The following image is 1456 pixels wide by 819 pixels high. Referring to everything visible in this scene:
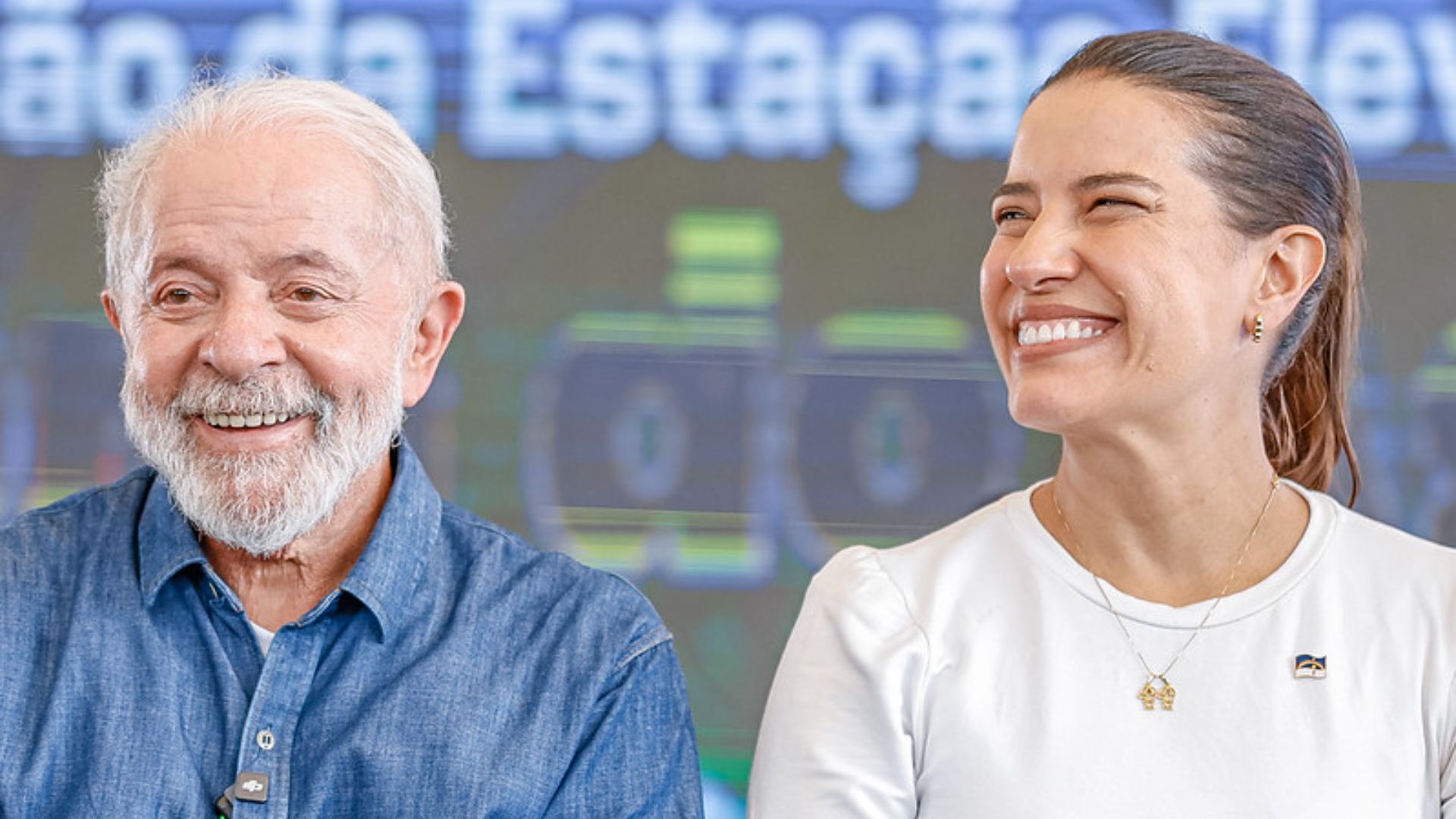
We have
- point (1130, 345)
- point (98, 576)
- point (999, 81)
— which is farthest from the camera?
point (999, 81)

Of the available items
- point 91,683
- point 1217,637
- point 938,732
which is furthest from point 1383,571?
point 91,683

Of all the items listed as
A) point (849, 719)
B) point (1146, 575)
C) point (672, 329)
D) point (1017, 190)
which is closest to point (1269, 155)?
point (1017, 190)

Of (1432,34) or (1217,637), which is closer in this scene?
(1217,637)

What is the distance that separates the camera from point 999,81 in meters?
3.07

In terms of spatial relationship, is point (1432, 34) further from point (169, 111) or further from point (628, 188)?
point (169, 111)

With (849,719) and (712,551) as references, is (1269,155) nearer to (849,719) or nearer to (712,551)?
(849,719)

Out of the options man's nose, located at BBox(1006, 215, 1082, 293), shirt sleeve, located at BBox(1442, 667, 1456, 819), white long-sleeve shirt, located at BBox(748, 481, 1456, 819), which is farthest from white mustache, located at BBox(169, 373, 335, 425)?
shirt sleeve, located at BBox(1442, 667, 1456, 819)

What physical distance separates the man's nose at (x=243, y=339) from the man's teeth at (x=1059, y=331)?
77 centimetres

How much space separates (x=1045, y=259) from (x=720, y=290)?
4.49 feet

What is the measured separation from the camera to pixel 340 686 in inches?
72.7

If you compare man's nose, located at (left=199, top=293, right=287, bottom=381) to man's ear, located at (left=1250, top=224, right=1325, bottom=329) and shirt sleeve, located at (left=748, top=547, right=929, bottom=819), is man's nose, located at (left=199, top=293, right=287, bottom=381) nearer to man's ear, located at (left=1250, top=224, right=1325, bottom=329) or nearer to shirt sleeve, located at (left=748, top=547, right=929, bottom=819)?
shirt sleeve, located at (left=748, top=547, right=929, bottom=819)

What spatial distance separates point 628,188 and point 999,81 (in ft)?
2.19

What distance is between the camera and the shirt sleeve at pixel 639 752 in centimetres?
183

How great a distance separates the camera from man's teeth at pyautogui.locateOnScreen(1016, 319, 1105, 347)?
1.78 meters
